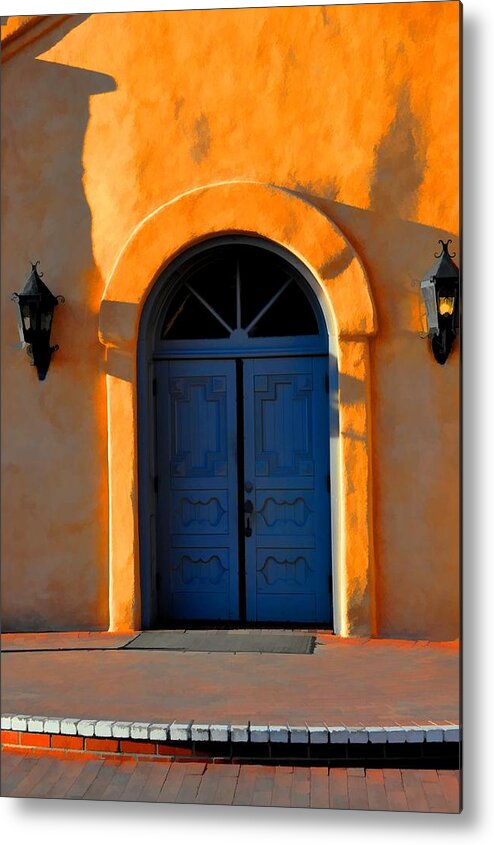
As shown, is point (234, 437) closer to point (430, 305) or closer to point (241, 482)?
point (241, 482)

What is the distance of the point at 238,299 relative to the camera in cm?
566

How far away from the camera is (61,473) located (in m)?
5.08

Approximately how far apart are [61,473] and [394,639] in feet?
5.62

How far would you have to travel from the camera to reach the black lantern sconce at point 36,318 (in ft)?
16.8

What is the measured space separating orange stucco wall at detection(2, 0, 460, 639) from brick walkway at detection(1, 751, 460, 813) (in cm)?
86

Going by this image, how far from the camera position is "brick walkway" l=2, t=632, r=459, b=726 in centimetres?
413

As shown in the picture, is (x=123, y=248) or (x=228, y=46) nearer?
(x=228, y=46)

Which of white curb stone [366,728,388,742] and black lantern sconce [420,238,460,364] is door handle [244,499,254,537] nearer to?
black lantern sconce [420,238,460,364]

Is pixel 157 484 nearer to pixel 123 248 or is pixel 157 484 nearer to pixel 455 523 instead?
pixel 123 248

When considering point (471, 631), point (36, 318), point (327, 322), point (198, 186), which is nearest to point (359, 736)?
point (471, 631)

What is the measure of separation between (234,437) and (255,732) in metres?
1.94

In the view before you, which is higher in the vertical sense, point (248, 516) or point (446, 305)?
point (446, 305)

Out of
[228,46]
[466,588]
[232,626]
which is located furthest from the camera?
[232,626]

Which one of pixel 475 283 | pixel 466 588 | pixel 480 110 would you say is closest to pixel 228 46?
pixel 480 110
